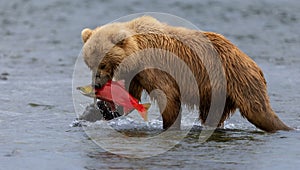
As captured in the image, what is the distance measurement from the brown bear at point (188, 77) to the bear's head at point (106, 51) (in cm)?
6

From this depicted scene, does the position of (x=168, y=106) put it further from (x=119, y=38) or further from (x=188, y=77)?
(x=119, y=38)

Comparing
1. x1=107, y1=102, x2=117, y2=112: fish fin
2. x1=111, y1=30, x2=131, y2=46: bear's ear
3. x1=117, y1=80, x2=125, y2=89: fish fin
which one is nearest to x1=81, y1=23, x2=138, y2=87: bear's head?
x1=111, y1=30, x2=131, y2=46: bear's ear

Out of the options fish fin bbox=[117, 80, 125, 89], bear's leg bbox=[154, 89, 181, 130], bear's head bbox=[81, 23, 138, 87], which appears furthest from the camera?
bear's leg bbox=[154, 89, 181, 130]

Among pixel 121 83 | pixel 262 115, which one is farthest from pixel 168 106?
pixel 262 115

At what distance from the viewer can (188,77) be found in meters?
8.09

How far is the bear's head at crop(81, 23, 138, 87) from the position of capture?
766 cm

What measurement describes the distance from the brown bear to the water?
0.32 m

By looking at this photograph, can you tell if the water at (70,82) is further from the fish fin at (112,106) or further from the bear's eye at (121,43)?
the bear's eye at (121,43)

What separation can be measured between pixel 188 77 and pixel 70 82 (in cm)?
410

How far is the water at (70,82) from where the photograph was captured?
6883 mm

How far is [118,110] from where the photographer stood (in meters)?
8.41

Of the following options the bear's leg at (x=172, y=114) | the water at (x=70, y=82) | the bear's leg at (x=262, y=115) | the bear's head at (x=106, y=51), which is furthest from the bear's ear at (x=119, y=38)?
the bear's leg at (x=262, y=115)

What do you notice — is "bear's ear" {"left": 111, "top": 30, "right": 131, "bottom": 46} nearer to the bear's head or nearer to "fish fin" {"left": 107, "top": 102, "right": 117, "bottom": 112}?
the bear's head

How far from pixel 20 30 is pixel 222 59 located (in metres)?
9.56
